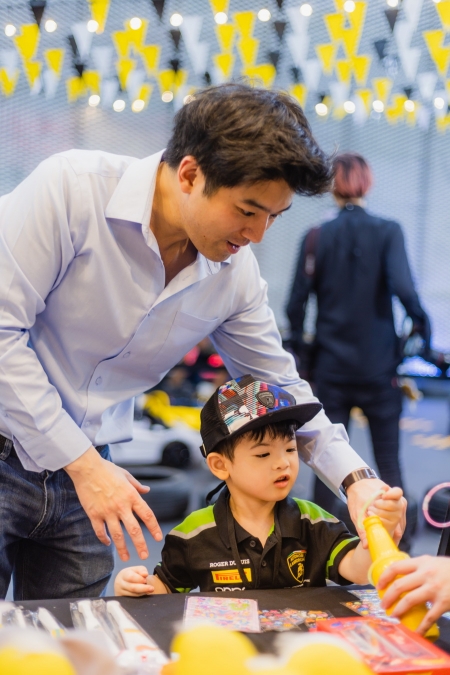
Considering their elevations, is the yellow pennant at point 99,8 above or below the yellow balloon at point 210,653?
above

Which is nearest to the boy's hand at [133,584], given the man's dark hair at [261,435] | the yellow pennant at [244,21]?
the man's dark hair at [261,435]

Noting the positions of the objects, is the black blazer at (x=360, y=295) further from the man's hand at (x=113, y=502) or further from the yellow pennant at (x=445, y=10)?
the man's hand at (x=113, y=502)

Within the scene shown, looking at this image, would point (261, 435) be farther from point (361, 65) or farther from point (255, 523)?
point (361, 65)

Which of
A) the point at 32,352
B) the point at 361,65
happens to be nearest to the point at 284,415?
the point at 32,352

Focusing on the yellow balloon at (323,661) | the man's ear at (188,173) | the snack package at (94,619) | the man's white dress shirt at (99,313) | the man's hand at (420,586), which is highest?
the man's ear at (188,173)

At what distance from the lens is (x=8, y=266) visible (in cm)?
145

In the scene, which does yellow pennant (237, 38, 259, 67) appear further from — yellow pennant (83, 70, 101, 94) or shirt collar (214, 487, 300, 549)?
shirt collar (214, 487, 300, 549)

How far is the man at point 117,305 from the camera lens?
1.43 metres

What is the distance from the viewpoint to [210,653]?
768 mm

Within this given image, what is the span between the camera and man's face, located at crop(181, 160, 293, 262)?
143 centimetres

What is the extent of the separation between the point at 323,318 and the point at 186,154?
88.2 inches

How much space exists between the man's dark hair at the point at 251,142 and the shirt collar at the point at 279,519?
73 centimetres

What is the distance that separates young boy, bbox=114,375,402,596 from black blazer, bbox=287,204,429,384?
1785 millimetres

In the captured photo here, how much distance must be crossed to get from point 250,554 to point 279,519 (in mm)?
108
